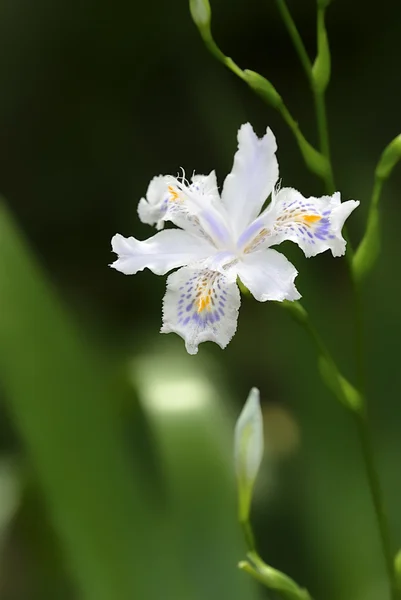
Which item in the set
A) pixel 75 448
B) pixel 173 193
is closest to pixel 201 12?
pixel 173 193

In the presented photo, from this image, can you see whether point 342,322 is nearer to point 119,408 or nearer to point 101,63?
point 119,408

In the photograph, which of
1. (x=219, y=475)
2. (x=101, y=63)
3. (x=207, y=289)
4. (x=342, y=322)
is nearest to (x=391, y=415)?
(x=342, y=322)

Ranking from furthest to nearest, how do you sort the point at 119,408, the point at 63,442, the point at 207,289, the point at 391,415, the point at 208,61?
1. the point at 208,61
2. the point at 391,415
3. the point at 119,408
4. the point at 63,442
5. the point at 207,289

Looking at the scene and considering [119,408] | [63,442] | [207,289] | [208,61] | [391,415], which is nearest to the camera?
[207,289]

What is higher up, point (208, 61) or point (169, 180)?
point (208, 61)

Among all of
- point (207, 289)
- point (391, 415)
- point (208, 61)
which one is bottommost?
point (391, 415)

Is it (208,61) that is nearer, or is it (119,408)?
(119,408)

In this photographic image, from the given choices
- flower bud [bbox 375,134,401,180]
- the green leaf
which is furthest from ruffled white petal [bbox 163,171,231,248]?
the green leaf
